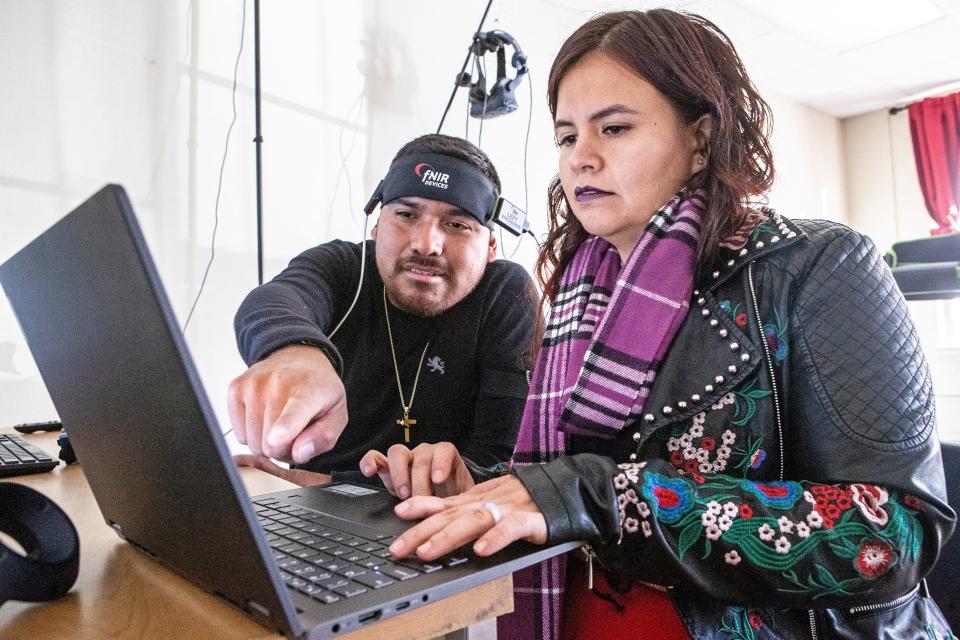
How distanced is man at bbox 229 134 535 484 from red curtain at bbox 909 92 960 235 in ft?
15.6

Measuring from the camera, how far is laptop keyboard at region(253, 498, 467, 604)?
449 millimetres

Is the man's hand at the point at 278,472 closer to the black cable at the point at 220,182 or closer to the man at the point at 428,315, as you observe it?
the man at the point at 428,315

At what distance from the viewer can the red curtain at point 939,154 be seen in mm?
4797

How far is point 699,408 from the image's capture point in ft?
2.66

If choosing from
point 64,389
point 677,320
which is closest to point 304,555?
point 64,389

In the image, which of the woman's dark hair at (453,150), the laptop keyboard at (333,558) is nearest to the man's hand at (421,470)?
Answer: the laptop keyboard at (333,558)

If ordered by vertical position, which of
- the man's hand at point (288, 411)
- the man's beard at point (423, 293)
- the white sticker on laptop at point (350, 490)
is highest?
the man's beard at point (423, 293)

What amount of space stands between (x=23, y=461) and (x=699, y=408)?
0.98 m

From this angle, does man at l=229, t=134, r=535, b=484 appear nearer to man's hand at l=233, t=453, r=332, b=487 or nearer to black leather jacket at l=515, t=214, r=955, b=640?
man's hand at l=233, t=453, r=332, b=487

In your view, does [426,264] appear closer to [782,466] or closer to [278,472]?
[278,472]

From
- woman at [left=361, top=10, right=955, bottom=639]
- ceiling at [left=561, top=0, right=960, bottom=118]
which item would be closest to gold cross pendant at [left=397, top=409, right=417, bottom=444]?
woman at [left=361, top=10, right=955, bottom=639]

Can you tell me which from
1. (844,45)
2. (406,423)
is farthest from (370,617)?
(844,45)

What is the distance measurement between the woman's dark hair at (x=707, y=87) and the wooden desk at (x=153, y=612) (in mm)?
615

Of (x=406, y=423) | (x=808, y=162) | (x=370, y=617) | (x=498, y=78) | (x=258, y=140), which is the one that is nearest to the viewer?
(x=370, y=617)
